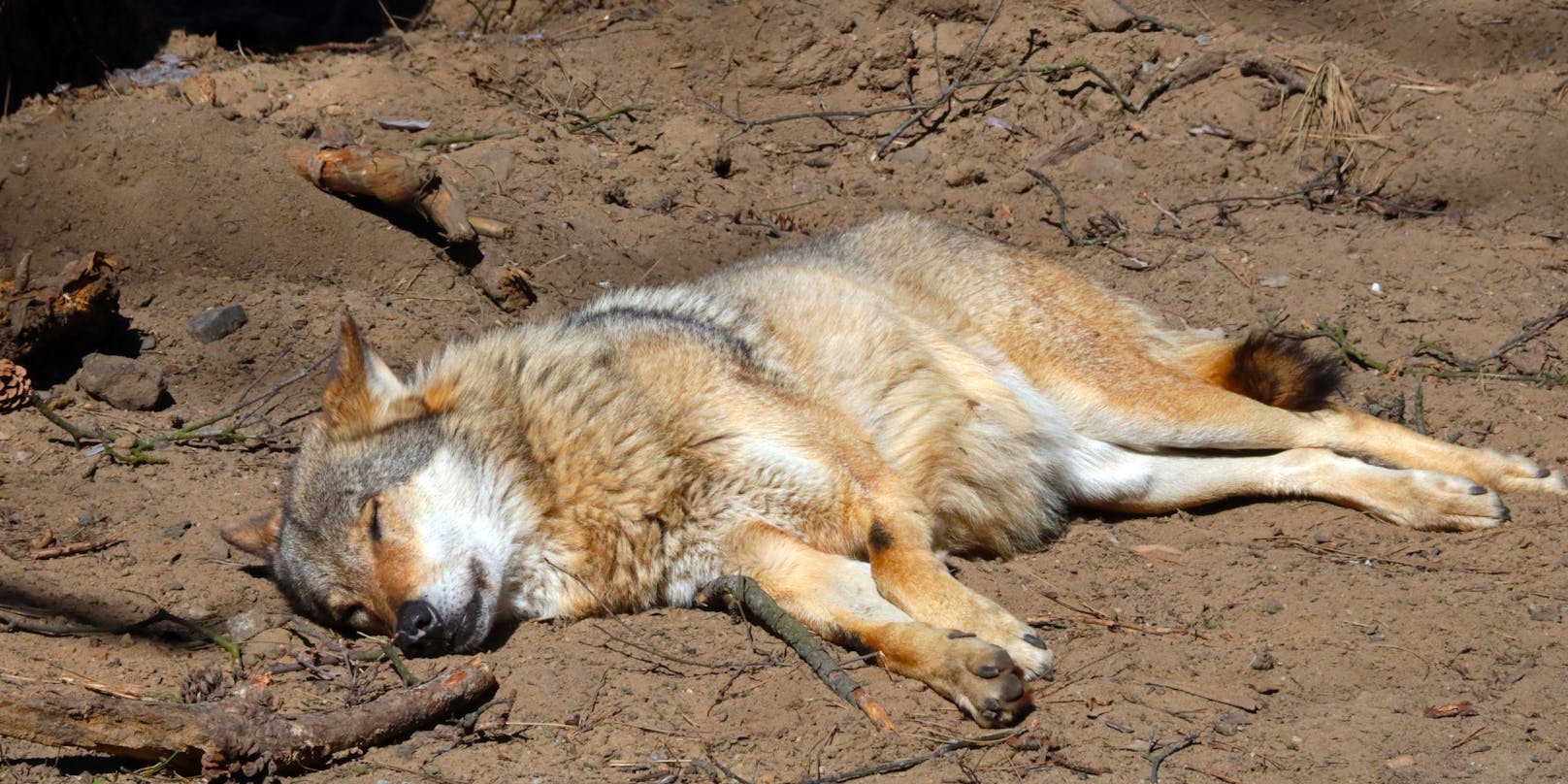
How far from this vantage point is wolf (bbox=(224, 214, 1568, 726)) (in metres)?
3.77

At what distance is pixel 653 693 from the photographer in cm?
341

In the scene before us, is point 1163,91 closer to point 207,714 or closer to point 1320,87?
point 1320,87

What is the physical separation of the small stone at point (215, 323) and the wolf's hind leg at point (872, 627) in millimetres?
2918

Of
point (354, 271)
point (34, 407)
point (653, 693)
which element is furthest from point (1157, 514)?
point (34, 407)

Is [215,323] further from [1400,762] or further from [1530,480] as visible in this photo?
[1530,480]

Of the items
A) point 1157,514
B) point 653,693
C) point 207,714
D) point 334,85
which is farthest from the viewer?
point 334,85

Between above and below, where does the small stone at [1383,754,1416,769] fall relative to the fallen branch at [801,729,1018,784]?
above

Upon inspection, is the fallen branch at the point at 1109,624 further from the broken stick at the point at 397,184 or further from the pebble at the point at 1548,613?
the broken stick at the point at 397,184

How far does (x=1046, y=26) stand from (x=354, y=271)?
4544 millimetres

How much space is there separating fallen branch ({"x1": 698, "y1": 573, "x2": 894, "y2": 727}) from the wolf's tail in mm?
2259

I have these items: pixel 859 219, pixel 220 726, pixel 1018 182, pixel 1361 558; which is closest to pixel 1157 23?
pixel 1018 182

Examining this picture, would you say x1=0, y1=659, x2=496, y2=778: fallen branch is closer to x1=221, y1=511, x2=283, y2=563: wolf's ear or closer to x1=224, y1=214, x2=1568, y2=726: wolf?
x1=224, y1=214, x2=1568, y2=726: wolf

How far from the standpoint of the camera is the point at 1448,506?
425 centimetres

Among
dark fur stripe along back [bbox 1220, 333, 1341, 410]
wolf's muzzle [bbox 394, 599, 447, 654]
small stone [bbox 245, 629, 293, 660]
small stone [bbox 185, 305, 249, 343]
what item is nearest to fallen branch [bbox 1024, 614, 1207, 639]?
dark fur stripe along back [bbox 1220, 333, 1341, 410]
